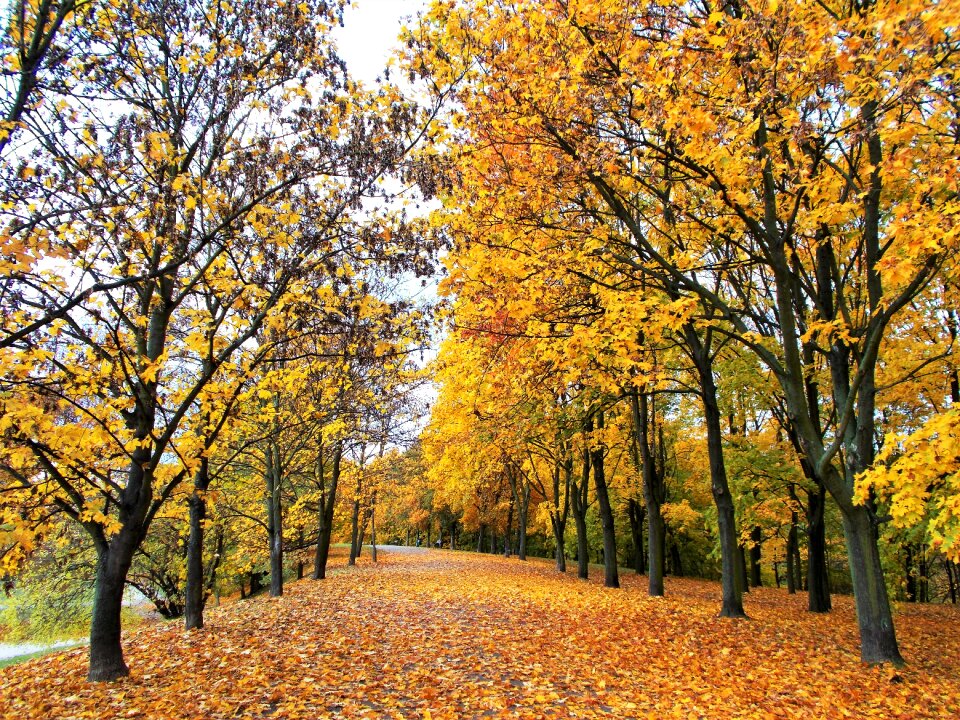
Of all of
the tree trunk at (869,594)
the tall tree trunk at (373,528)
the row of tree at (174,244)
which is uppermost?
the row of tree at (174,244)

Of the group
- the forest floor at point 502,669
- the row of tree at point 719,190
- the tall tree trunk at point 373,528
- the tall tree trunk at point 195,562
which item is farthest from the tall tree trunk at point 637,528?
the tall tree trunk at point 195,562

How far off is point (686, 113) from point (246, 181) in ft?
15.8

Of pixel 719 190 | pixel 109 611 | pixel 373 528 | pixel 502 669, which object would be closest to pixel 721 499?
pixel 502 669

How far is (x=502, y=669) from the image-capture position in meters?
6.75

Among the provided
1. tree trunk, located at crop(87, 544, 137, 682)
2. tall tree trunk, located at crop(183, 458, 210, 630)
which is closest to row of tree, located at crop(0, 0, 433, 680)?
tree trunk, located at crop(87, 544, 137, 682)

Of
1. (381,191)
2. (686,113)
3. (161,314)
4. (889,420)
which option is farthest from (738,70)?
(889,420)

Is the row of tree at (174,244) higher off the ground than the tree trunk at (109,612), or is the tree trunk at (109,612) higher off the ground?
the row of tree at (174,244)

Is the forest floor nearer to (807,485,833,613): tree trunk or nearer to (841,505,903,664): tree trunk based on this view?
(841,505,903,664): tree trunk

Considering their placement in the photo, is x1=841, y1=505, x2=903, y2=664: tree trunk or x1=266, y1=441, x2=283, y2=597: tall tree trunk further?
x1=266, y1=441, x2=283, y2=597: tall tree trunk

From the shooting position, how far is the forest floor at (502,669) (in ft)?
17.8

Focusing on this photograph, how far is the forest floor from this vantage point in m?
5.43

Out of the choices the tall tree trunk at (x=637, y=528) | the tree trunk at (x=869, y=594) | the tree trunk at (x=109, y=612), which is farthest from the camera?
the tall tree trunk at (x=637, y=528)

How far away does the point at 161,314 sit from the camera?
7.45 m

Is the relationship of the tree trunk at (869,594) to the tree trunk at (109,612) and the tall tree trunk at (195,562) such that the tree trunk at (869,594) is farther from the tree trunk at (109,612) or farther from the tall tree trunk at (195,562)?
the tall tree trunk at (195,562)
